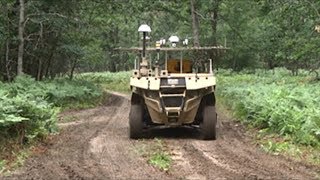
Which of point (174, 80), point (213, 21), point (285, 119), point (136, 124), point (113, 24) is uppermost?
point (213, 21)

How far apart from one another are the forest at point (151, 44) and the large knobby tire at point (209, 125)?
1.54 m

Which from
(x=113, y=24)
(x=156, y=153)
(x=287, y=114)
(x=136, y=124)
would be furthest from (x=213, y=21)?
(x=156, y=153)

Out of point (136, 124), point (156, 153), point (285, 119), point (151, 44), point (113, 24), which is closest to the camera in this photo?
point (156, 153)

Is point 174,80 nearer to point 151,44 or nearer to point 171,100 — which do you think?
point 171,100

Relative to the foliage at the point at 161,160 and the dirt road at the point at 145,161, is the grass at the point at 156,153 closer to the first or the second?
the foliage at the point at 161,160

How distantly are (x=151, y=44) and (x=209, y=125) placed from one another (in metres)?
8.73

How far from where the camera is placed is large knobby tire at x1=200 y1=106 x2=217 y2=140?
13188 mm

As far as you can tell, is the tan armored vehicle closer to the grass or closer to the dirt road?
Answer: the dirt road

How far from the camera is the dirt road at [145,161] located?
895cm

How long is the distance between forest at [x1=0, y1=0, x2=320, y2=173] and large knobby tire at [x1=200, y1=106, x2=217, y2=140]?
5.05ft

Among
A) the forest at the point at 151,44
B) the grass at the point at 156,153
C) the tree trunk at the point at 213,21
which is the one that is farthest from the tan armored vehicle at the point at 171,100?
the tree trunk at the point at 213,21

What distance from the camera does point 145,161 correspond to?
399 inches

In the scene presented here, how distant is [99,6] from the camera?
29312 millimetres

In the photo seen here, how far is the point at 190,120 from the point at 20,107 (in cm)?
448
